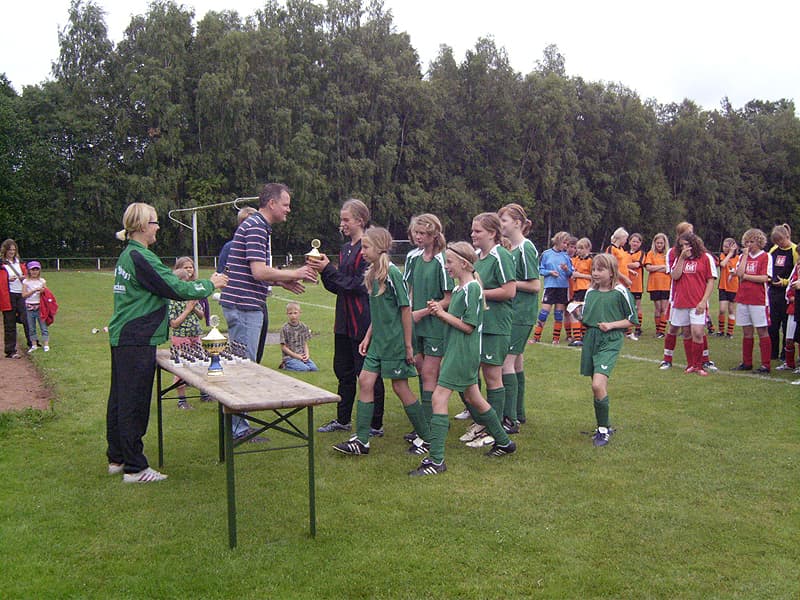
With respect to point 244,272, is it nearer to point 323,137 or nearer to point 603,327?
point 603,327

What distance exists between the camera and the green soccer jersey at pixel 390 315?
19.6 ft

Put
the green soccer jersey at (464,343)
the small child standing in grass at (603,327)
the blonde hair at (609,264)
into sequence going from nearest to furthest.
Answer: the green soccer jersey at (464,343)
the small child standing in grass at (603,327)
the blonde hair at (609,264)

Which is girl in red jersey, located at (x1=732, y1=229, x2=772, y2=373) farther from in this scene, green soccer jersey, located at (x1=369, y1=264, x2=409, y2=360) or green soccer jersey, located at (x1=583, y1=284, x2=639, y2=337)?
green soccer jersey, located at (x1=369, y1=264, x2=409, y2=360)

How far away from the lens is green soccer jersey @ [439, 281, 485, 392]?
5.63 m

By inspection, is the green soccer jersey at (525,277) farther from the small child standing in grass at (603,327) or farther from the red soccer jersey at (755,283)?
the red soccer jersey at (755,283)

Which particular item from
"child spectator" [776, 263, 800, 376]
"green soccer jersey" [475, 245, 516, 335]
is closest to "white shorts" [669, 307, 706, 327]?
"child spectator" [776, 263, 800, 376]

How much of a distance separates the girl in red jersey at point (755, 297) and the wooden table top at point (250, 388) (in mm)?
7535

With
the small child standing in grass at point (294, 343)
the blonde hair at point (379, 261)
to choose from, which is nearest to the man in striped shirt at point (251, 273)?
the blonde hair at point (379, 261)

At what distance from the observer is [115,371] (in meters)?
5.34

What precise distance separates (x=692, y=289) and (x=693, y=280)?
137 millimetres

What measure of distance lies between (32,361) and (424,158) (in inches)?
1631

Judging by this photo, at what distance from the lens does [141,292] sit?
5.28m

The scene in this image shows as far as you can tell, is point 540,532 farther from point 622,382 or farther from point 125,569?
point 622,382

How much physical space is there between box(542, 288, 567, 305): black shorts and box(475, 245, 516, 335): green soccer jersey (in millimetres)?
7188
